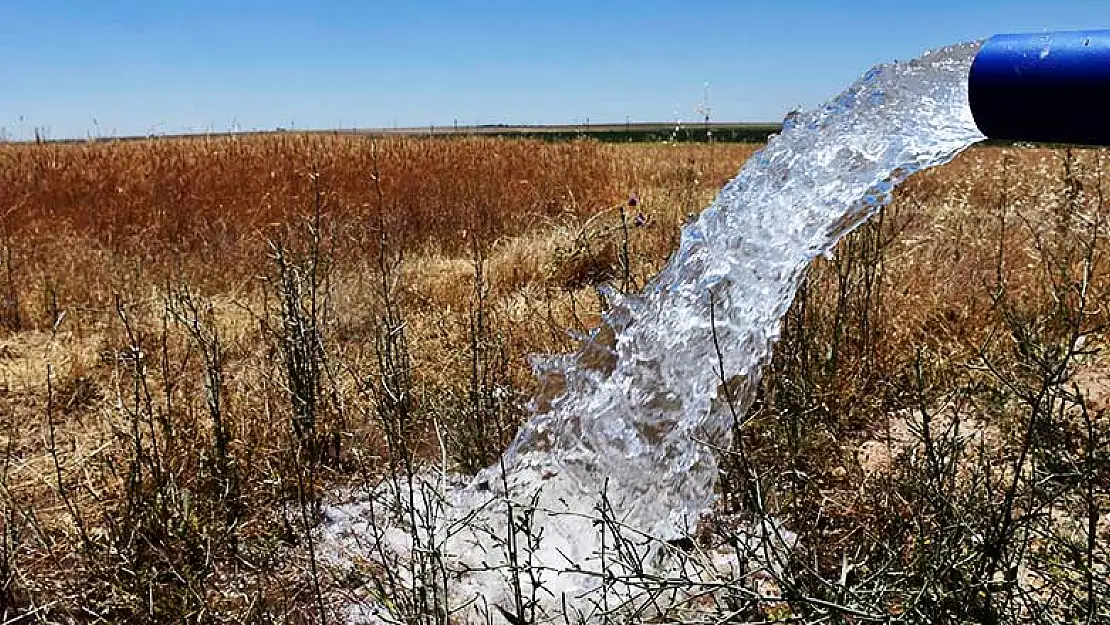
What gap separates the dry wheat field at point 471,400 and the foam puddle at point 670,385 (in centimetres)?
10

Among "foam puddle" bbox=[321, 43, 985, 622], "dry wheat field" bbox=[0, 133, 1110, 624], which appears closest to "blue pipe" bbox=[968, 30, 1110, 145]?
"dry wheat field" bbox=[0, 133, 1110, 624]

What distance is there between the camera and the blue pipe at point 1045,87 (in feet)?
2.97

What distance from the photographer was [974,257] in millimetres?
3625

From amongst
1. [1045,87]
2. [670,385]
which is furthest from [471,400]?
[1045,87]

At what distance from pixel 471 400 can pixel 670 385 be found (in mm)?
521

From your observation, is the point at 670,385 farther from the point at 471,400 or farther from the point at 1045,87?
the point at 1045,87

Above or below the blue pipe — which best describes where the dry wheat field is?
below

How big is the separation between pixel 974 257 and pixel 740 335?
75.3 inches

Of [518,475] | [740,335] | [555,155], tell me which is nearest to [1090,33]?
[740,335]

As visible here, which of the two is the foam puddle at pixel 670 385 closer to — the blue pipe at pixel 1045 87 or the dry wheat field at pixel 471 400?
the dry wheat field at pixel 471 400

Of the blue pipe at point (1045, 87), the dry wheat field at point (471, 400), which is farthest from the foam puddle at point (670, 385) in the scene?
the blue pipe at point (1045, 87)

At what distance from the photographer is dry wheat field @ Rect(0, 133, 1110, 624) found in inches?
57.1

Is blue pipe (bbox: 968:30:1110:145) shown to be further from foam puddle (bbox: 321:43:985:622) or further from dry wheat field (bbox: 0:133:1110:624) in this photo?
foam puddle (bbox: 321:43:985:622)

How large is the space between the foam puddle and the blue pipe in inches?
27.1
